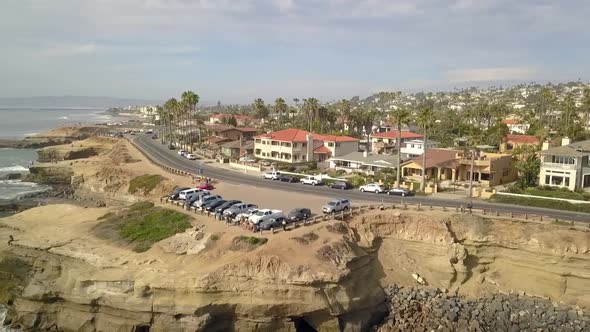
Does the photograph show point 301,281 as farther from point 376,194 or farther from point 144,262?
point 376,194

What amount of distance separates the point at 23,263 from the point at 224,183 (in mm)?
25848

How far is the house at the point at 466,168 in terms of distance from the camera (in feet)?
210

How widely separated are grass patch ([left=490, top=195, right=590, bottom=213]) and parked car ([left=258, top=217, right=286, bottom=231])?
24.6 m

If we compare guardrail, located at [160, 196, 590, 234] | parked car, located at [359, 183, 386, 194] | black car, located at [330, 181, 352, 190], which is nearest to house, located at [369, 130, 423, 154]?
black car, located at [330, 181, 352, 190]

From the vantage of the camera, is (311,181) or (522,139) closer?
(311,181)

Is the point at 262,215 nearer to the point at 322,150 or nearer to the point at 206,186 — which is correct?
the point at 206,186

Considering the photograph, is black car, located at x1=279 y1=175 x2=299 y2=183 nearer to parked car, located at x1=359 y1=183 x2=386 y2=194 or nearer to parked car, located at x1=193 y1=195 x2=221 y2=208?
parked car, located at x1=359 y1=183 x2=386 y2=194

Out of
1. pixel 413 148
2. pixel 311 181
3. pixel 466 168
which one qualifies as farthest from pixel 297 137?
pixel 466 168

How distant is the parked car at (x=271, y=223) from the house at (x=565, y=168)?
36639 mm

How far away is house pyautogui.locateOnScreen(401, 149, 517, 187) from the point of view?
2517 inches

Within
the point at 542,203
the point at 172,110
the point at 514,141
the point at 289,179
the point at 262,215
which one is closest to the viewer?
the point at 262,215

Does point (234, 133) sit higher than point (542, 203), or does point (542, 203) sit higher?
point (234, 133)

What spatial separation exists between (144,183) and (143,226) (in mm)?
21521

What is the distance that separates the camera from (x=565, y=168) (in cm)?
5834
